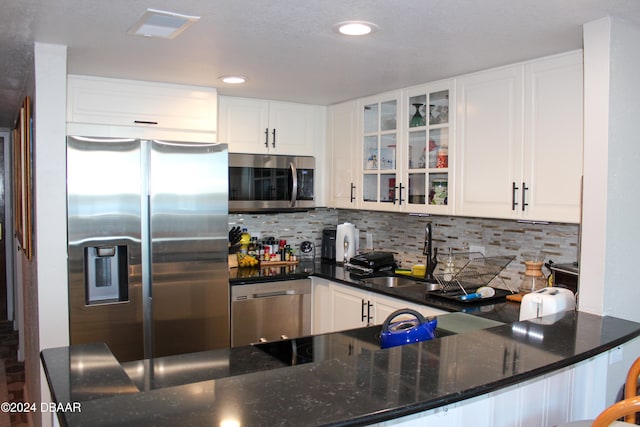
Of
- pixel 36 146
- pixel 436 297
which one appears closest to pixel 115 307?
pixel 36 146

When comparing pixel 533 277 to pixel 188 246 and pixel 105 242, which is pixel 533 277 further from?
pixel 105 242

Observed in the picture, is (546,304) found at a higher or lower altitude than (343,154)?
lower

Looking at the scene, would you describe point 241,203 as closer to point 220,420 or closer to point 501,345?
point 501,345

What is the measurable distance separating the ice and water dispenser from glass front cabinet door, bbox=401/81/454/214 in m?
1.79

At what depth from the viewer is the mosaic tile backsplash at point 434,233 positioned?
3.01 meters

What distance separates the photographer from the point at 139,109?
325 cm

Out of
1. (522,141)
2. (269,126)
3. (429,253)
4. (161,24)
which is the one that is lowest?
(429,253)

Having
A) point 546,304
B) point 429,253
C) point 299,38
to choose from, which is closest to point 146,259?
point 299,38

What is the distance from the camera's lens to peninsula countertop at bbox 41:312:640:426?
1.21 metres

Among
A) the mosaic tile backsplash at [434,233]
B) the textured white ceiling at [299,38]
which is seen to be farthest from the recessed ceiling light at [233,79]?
the mosaic tile backsplash at [434,233]

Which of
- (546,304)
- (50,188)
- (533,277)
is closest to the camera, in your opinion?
(546,304)

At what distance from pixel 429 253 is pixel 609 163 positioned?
5.27 ft

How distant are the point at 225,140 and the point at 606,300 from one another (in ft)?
8.66

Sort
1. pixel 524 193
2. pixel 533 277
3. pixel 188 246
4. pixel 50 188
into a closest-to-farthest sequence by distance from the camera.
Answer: pixel 50 188 < pixel 524 193 < pixel 533 277 < pixel 188 246
